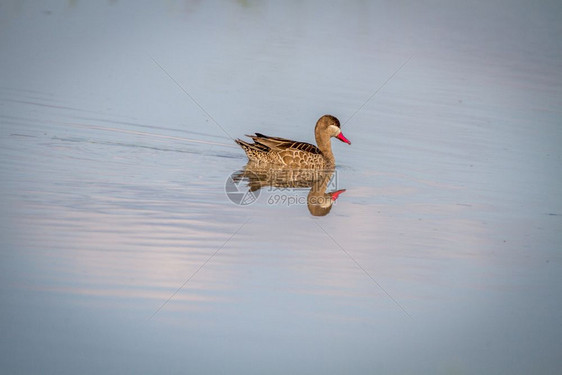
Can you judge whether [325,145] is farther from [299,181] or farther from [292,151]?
[299,181]

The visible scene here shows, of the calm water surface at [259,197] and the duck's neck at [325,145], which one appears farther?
the duck's neck at [325,145]

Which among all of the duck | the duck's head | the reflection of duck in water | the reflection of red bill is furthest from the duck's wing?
the reflection of red bill

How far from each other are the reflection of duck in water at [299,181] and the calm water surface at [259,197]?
168 millimetres

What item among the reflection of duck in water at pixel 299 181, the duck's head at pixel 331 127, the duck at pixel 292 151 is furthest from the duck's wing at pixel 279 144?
the duck's head at pixel 331 127

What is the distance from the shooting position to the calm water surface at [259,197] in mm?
6113

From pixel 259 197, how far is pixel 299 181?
4.79ft

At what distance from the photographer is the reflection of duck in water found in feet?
30.2

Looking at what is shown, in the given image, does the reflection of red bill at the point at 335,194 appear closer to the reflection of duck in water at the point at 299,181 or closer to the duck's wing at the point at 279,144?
the reflection of duck in water at the point at 299,181

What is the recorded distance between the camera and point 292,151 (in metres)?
11.2

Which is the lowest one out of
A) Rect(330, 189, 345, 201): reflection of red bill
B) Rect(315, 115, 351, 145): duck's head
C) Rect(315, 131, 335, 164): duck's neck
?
Rect(315, 131, 335, 164): duck's neck

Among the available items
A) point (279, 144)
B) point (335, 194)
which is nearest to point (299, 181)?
point (279, 144)

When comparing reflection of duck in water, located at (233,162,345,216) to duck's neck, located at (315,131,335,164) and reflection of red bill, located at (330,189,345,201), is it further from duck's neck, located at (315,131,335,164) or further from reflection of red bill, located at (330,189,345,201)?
duck's neck, located at (315,131,335,164)

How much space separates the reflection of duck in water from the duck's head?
24.5 inches

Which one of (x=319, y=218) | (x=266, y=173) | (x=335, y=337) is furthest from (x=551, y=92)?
(x=335, y=337)
